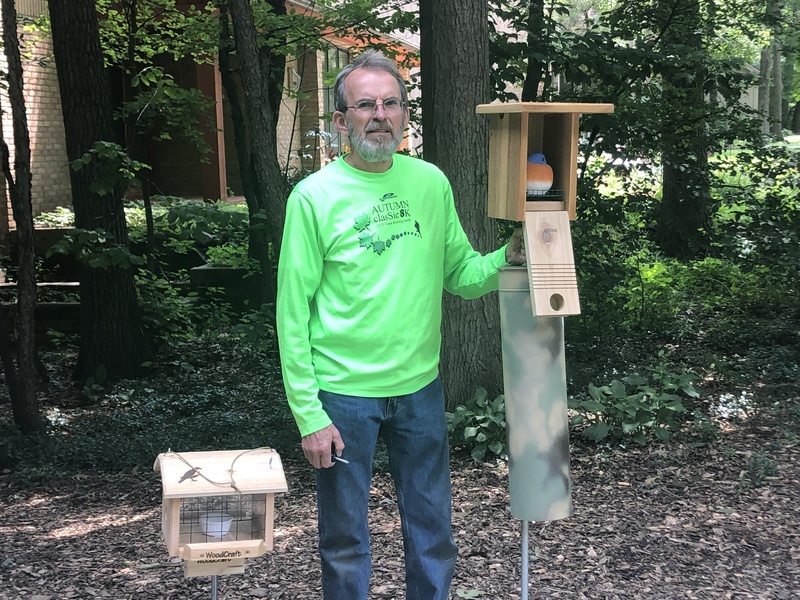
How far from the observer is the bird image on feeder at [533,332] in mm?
2641

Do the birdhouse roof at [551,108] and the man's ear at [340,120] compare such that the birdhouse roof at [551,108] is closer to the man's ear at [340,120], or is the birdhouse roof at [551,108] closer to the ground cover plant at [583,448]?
the man's ear at [340,120]

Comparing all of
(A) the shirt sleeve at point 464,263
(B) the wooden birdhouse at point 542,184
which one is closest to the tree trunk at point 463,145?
(B) the wooden birdhouse at point 542,184

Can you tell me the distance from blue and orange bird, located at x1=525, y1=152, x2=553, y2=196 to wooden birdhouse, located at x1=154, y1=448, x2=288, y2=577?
1.17 m

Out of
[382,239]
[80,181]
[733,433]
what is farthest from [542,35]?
[382,239]

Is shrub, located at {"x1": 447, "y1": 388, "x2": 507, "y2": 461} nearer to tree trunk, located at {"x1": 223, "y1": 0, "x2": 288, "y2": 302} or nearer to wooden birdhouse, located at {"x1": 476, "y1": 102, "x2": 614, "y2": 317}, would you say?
tree trunk, located at {"x1": 223, "y1": 0, "x2": 288, "y2": 302}

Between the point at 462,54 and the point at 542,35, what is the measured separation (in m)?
1.75

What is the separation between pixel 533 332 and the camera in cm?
269

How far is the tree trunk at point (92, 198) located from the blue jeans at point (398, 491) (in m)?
4.57

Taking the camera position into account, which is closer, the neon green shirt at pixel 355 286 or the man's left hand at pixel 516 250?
the neon green shirt at pixel 355 286

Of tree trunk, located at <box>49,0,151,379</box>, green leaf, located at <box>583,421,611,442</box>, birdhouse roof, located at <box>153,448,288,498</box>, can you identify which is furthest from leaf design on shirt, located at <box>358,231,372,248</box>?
tree trunk, located at <box>49,0,151,379</box>

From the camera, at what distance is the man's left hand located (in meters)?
2.65

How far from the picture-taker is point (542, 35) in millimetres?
6441

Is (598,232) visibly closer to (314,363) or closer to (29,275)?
(29,275)

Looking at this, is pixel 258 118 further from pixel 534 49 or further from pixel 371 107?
pixel 371 107
